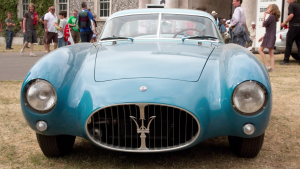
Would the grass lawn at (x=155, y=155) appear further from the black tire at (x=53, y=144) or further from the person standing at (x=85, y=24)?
the person standing at (x=85, y=24)

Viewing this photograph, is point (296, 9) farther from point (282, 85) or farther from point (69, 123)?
point (69, 123)

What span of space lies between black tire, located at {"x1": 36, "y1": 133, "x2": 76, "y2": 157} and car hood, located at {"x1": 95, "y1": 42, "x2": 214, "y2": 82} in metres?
0.61

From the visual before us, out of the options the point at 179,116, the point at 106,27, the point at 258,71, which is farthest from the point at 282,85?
the point at 179,116

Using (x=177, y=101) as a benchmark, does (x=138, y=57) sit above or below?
above

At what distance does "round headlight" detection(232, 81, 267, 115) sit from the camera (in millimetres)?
2562

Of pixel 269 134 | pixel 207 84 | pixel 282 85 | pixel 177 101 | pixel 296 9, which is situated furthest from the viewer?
pixel 296 9

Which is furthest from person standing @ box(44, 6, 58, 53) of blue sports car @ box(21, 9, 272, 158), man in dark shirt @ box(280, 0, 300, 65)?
blue sports car @ box(21, 9, 272, 158)

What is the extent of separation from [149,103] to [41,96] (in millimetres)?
806

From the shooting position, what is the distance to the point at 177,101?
8.25ft

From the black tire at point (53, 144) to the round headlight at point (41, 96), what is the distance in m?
0.34

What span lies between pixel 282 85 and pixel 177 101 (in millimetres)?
4772

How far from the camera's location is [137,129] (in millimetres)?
2562

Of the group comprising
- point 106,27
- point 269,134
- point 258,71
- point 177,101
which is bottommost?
point 269,134

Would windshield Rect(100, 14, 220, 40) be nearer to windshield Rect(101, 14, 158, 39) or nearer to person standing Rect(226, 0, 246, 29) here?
windshield Rect(101, 14, 158, 39)
